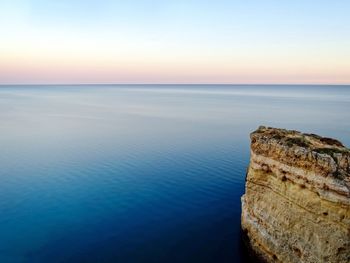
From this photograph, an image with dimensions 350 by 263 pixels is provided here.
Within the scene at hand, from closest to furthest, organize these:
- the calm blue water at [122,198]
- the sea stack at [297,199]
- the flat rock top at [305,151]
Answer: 1. the sea stack at [297,199]
2. the flat rock top at [305,151]
3. the calm blue water at [122,198]

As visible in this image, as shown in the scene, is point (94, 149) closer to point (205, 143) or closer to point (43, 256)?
point (205, 143)

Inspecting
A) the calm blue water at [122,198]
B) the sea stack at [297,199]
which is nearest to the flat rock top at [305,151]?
the sea stack at [297,199]

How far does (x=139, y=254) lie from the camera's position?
22.5m

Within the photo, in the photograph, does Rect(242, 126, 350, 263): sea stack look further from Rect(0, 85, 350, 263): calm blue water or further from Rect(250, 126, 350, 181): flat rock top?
Rect(0, 85, 350, 263): calm blue water

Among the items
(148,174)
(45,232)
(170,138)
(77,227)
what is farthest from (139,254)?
(170,138)

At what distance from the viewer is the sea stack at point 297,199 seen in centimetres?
1630

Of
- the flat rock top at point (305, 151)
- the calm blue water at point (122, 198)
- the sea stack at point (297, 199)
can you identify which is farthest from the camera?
the calm blue water at point (122, 198)

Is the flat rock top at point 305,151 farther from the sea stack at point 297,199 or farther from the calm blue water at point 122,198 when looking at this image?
the calm blue water at point 122,198

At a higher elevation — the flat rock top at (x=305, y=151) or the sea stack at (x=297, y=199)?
the flat rock top at (x=305, y=151)

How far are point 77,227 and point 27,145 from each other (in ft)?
122

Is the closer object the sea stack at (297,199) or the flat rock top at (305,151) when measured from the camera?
the sea stack at (297,199)

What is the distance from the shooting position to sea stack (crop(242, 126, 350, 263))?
16297 millimetres

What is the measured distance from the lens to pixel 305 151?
17.9 metres

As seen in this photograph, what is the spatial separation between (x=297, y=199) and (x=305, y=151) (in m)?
3.13
